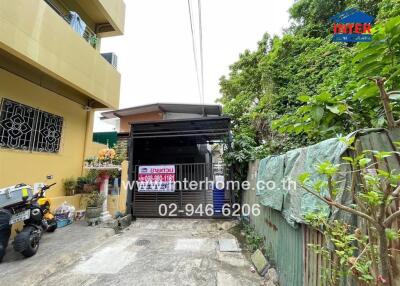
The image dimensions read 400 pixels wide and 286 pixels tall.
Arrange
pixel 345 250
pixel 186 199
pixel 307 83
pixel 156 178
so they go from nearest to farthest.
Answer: pixel 345 250 < pixel 156 178 < pixel 186 199 < pixel 307 83

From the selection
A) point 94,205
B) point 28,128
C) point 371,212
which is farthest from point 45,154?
point 371,212

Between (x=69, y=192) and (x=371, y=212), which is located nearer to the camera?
(x=371, y=212)

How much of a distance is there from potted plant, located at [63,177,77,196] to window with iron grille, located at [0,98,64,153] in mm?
913

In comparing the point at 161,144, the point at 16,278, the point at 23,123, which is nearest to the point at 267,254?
the point at 16,278

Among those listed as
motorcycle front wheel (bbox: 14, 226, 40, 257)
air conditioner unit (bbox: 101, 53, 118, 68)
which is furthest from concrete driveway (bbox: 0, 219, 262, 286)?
air conditioner unit (bbox: 101, 53, 118, 68)

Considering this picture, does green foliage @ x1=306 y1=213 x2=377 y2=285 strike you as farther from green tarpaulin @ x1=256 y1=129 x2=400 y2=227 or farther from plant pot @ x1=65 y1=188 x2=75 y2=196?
plant pot @ x1=65 y1=188 x2=75 y2=196

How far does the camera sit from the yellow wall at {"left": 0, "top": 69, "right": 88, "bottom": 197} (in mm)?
4703

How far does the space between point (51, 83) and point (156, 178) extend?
398 cm

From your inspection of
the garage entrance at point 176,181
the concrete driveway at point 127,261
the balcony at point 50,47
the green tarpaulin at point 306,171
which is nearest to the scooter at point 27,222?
the concrete driveway at point 127,261

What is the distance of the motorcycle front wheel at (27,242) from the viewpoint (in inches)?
142

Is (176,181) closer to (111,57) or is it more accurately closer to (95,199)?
(95,199)

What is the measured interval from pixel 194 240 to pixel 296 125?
13.9ft

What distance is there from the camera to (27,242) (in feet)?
12.0

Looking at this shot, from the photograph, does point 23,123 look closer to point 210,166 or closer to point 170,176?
point 170,176
